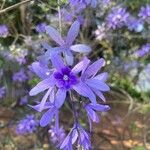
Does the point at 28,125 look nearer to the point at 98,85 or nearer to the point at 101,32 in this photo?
the point at 101,32

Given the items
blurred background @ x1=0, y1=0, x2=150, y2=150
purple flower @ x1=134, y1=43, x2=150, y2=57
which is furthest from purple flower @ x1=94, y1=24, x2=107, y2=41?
purple flower @ x1=134, y1=43, x2=150, y2=57

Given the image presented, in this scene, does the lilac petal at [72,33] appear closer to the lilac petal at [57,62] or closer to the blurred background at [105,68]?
the lilac petal at [57,62]

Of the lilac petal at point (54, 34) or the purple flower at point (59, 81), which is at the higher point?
the lilac petal at point (54, 34)

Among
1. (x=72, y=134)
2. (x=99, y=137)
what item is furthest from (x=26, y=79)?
(x=72, y=134)

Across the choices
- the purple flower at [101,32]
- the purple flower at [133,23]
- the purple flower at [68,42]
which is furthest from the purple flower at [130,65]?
the purple flower at [68,42]

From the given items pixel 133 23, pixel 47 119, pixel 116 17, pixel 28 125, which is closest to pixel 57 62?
pixel 47 119

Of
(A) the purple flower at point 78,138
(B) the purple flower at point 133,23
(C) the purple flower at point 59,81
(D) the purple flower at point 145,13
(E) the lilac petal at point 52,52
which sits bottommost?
(A) the purple flower at point 78,138
